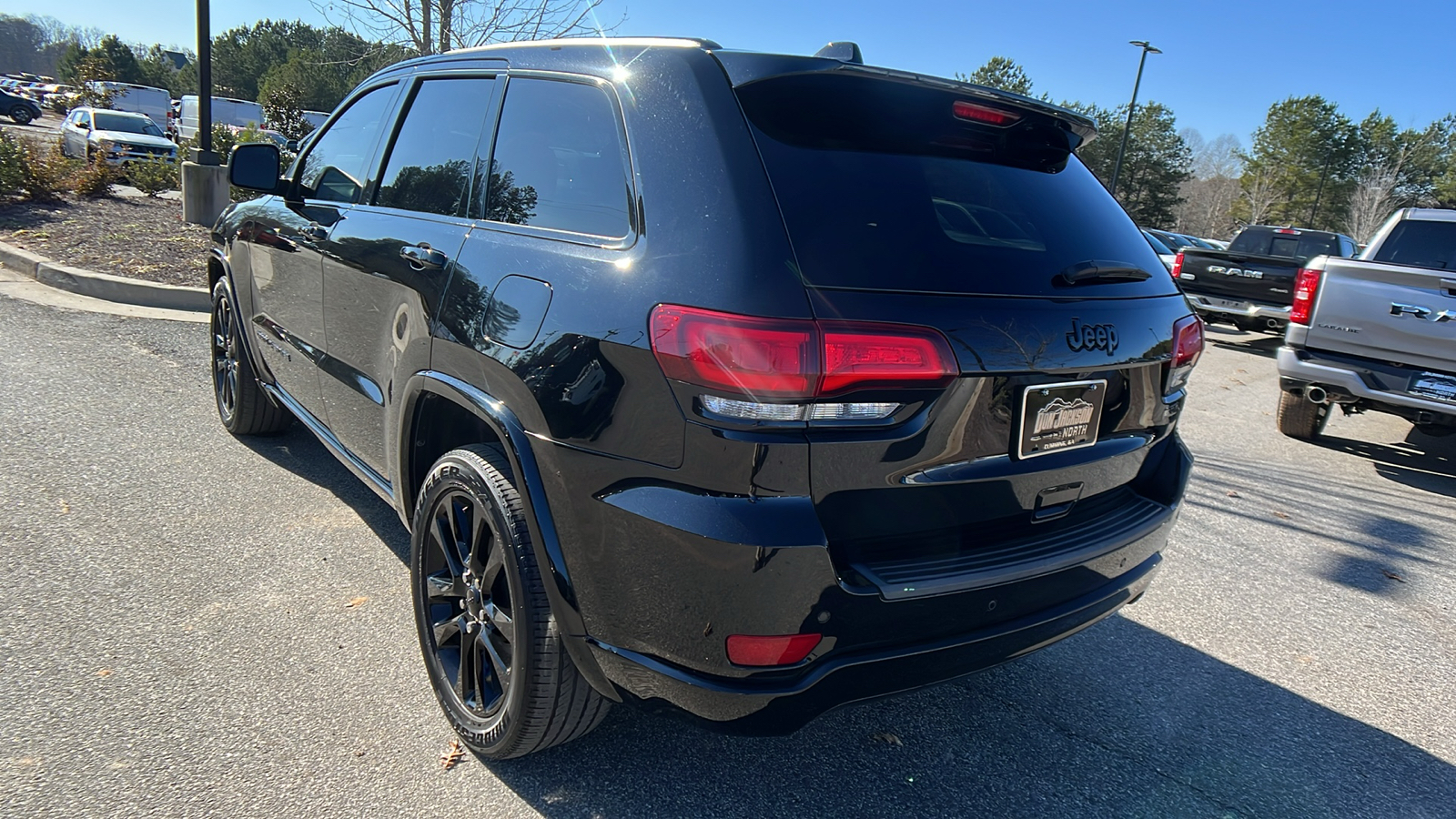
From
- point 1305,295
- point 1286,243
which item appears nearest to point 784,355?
point 1305,295

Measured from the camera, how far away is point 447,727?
252cm

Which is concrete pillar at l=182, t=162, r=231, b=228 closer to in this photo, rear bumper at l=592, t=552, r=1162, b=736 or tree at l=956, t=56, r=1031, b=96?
rear bumper at l=592, t=552, r=1162, b=736

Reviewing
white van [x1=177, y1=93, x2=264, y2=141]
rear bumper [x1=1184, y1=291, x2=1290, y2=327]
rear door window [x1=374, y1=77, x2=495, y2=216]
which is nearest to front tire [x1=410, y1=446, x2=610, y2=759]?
rear door window [x1=374, y1=77, x2=495, y2=216]

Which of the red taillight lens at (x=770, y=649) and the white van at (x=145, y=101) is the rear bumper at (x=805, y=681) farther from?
the white van at (x=145, y=101)

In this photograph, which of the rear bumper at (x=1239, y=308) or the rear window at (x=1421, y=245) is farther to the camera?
the rear bumper at (x=1239, y=308)

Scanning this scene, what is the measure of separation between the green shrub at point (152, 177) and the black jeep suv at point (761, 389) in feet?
40.4

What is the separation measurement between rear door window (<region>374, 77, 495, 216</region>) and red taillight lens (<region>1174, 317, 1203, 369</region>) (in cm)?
205

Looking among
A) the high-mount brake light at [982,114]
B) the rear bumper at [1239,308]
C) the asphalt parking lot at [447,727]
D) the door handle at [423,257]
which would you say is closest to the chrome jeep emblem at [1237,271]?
the rear bumper at [1239,308]

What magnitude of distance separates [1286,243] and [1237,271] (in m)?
2.91

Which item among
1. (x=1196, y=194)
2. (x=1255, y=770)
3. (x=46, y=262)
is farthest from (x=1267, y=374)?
(x=1196, y=194)

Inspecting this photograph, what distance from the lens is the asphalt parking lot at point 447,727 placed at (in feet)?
7.50

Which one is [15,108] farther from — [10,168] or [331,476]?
[331,476]

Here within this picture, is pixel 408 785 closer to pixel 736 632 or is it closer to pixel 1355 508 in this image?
pixel 736 632

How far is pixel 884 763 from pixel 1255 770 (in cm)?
113
